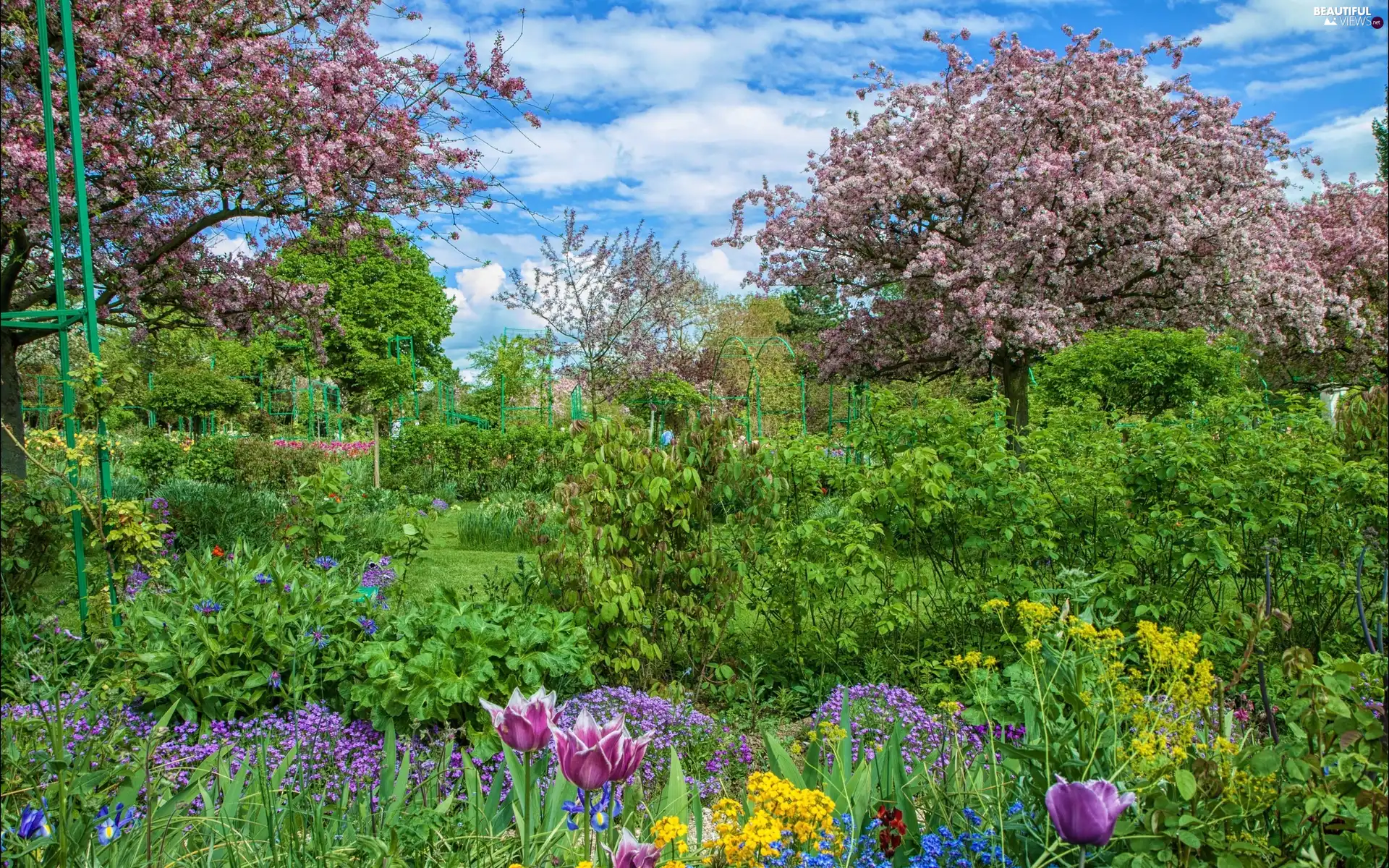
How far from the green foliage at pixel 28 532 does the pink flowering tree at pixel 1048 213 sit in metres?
9.63

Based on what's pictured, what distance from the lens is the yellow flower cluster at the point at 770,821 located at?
1.24 metres

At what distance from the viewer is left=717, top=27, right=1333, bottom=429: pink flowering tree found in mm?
11297

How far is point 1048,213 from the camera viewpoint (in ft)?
35.7

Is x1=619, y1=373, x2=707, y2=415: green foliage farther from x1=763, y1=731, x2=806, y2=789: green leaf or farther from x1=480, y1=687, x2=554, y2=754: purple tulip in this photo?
x1=480, y1=687, x2=554, y2=754: purple tulip

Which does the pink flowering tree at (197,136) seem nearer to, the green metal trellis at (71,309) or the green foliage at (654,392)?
the green metal trellis at (71,309)

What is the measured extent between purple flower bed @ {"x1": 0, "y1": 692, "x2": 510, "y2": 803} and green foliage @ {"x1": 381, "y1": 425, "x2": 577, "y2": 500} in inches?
333

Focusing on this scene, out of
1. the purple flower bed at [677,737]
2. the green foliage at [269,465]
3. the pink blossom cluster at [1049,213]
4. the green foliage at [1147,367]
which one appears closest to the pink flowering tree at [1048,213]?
the pink blossom cluster at [1049,213]

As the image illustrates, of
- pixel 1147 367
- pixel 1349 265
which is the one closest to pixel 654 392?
pixel 1147 367

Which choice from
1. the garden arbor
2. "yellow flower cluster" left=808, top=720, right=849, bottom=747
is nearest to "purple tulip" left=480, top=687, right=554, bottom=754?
"yellow flower cluster" left=808, top=720, right=849, bottom=747

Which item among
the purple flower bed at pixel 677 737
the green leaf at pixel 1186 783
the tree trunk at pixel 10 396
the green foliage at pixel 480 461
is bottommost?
the purple flower bed at pixel 677 737

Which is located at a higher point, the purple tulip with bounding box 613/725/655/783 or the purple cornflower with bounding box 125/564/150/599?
the purple tulip with bounding box 613/725/655/783

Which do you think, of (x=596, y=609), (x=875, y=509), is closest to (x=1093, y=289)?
(x=875, y=509)

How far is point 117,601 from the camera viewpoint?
12.6ft

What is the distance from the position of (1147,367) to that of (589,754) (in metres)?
9.56
